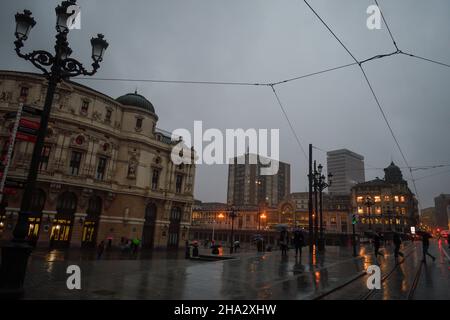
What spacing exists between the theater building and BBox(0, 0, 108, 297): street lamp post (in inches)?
843

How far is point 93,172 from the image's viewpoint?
101 ft

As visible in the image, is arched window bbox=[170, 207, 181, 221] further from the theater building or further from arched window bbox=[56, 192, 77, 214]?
arched window bbox=[56, 192, 77, 214]

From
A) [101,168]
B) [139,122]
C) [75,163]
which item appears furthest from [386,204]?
[75,163]

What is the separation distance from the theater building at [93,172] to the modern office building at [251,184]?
363ft

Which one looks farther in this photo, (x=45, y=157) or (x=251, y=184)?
(x=251, y=184)

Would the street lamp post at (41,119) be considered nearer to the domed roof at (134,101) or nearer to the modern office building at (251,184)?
the domed roof at (134,101)

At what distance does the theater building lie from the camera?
27.0 meters

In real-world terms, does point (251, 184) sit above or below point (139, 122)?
above

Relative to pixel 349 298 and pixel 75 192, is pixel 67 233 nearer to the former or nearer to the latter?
pixel 75 192

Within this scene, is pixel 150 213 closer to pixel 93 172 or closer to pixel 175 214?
pixel 175 214

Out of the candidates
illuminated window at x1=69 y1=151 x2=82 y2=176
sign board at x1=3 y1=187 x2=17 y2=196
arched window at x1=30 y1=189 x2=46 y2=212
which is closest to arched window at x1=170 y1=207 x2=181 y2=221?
illuminated window at x1=69 y1=151 x2=82 y2=176

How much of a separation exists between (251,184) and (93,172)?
12228 centimetres

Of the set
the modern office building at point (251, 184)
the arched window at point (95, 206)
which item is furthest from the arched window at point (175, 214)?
the modern office building at point (251, 184)
